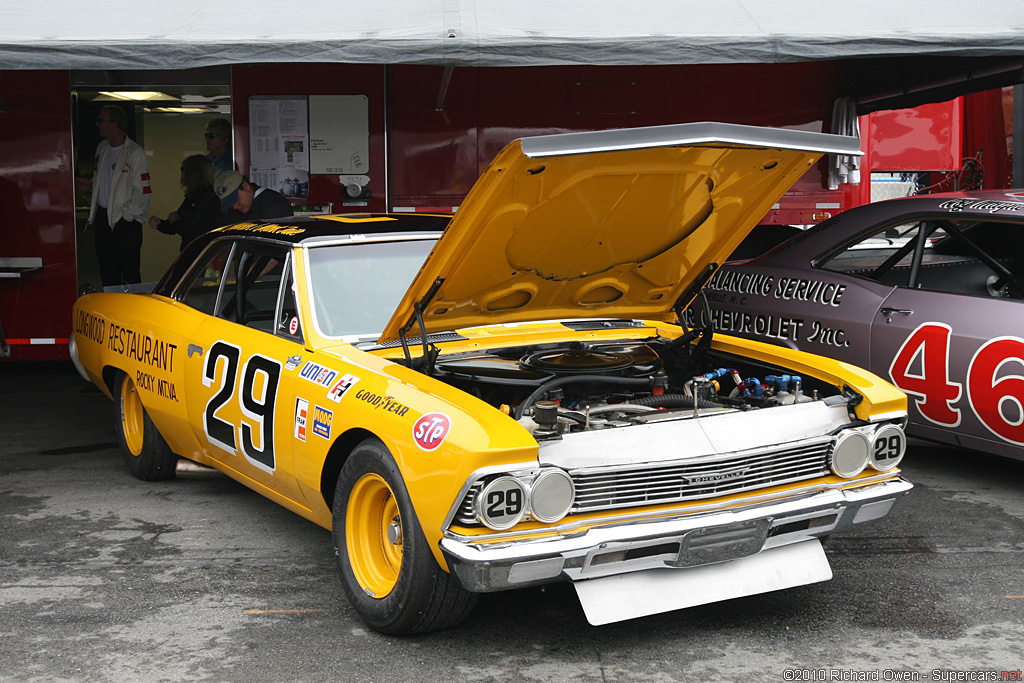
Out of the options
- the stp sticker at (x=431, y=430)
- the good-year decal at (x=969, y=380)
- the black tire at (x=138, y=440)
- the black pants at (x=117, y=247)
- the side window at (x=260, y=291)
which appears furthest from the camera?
the black pants at (x=117, y=247)

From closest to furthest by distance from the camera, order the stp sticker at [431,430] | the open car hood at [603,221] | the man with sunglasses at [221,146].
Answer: the stp sticker at [431,430] → the open car hood at [603,221] → the man with sunglasses at [221,146]

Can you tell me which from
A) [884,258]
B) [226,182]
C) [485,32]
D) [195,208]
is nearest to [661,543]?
[485,32]

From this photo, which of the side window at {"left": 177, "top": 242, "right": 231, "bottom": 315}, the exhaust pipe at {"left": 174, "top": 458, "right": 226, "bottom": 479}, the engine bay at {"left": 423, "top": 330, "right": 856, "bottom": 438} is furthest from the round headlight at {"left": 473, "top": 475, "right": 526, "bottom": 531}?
the exhaust pipe at {"left": 174, "top": 458, "right": 226, "bottom": 479}

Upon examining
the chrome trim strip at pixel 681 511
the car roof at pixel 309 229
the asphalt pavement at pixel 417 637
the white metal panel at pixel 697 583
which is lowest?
the asphalt pavement at pixel 417 637

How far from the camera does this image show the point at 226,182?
28.5 ft

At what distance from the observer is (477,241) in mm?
3885

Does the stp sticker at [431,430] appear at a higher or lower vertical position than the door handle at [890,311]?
lower

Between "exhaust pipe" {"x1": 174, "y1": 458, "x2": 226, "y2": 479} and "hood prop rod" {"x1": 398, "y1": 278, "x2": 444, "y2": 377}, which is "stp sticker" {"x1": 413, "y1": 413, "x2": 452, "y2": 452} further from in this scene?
"exhaust pipe" {"x1": 174, "y1": 458, "x2": 226, "y2": 479}

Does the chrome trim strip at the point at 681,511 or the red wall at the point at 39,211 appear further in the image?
the red wall at the point at 39,211

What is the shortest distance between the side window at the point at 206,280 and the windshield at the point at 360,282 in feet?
2.55

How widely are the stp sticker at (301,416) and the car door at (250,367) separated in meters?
Answer: 0.04

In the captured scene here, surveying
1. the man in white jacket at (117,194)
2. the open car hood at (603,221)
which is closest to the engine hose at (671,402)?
the open car hood at (603,221)

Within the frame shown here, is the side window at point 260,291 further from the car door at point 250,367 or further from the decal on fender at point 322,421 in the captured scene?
the decal on fender at point 322,421

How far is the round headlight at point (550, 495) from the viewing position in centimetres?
323
